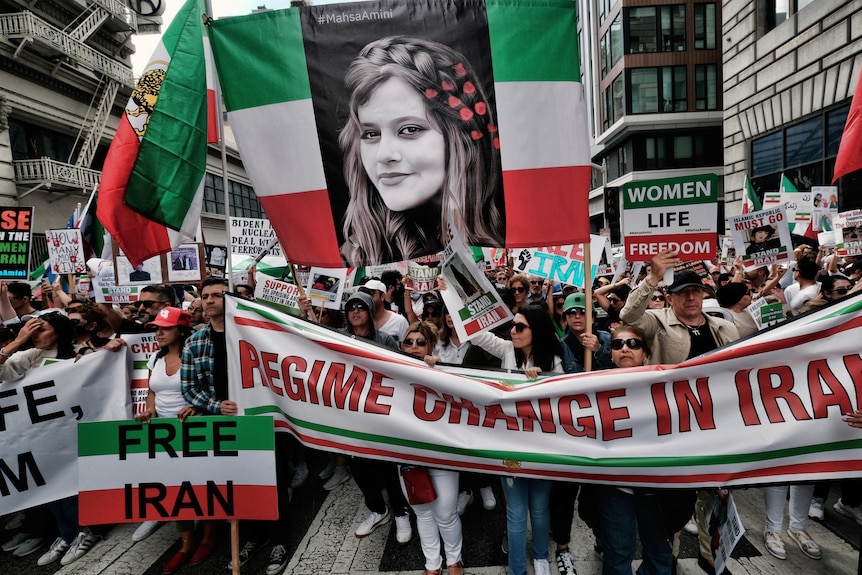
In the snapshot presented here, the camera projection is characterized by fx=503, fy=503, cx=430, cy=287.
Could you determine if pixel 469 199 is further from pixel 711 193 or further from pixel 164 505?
pixel 164 505

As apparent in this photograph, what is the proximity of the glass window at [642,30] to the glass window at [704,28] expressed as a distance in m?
2.80

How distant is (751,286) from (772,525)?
457cm

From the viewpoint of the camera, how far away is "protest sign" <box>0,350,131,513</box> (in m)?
3.86

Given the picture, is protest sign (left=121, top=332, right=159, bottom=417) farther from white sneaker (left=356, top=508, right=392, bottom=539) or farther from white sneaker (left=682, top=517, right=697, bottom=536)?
white sneaker (left=682, top=517, right=697, bottom=536)

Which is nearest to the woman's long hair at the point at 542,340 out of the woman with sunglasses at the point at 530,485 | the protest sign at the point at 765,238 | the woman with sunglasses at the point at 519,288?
the woman with sunglasses at the point at 530,485

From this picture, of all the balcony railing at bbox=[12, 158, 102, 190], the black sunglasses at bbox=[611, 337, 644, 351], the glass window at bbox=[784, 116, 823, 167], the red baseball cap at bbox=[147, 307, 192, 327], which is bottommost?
the black sunglasses at bbox=[611, 337, 644, 351]

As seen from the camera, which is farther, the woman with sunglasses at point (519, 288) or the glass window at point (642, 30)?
the glass window at point (642, 30)

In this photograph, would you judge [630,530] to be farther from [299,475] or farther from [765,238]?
[765,238]

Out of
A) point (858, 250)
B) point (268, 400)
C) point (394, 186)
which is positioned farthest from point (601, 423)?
point (858, 250)

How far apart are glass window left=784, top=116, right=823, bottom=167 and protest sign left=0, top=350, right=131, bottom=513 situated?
58.7 ft

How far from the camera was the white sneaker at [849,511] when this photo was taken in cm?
398

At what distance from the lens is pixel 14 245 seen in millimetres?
5633

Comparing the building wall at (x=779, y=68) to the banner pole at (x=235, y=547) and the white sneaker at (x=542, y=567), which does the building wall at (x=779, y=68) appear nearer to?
the white sneaker at (x=542, y=567)

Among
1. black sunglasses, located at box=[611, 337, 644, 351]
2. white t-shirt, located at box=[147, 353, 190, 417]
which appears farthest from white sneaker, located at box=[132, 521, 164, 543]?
black sunglasses, located at box=[611, 337, 644, 351]
